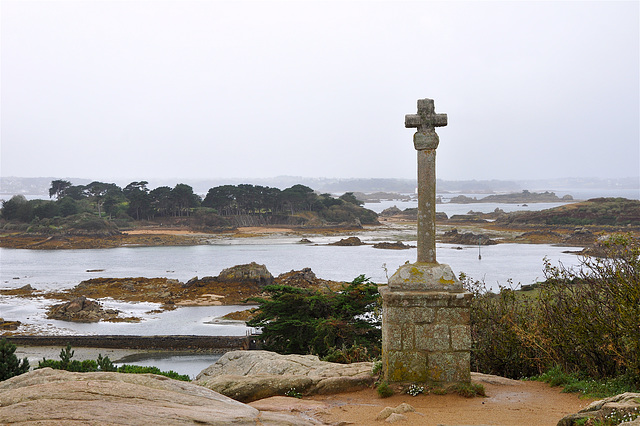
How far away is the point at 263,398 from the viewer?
24.7 ft

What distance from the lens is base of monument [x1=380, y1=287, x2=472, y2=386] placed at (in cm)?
726

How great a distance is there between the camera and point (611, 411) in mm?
5121

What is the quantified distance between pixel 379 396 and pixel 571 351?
130 inches

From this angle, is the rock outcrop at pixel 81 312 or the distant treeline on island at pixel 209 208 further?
the distant treeline on island at pixel 209 208

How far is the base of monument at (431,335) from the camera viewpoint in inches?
286

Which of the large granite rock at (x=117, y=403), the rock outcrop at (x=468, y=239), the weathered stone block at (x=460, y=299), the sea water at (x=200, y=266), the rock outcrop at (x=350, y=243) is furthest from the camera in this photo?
the rock outcrop at (x=350, y=243)

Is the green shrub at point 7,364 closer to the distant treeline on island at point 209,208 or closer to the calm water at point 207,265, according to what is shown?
the calm water at point 207,265

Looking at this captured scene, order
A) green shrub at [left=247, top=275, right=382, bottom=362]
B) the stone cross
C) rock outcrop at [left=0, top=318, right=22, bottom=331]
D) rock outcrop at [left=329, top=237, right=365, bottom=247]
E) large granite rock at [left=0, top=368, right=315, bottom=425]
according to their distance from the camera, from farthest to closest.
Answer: rock outcrop at [left=329, top=237, right=365, bottom=247] < rock outcrop at [left=0, top=318, right=22, bottom=331] < green shrub at [left=247, top=275, right=382, bottom=362] < the stone cross < large granite rock at [left=0, top=368, right=315, bottom=425]

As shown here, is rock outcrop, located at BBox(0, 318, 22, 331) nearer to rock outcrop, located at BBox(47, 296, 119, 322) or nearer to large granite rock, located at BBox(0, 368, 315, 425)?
rock outcrop, located at BBox(47, 296, 119, 322)

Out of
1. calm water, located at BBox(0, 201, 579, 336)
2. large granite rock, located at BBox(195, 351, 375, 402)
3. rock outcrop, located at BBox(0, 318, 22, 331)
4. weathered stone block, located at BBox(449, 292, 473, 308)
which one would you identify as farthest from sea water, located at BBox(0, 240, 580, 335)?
weathered stone block, located at BBox(449, 292, 473, 308)

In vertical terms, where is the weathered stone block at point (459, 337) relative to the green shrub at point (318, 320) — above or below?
above

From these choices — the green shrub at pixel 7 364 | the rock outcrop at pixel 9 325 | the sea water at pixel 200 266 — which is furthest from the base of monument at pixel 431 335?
the rock outcrop at pixel 9 325

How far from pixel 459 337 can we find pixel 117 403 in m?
4.18

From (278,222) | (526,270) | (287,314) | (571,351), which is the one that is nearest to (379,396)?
(571,351)
